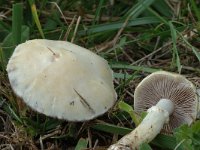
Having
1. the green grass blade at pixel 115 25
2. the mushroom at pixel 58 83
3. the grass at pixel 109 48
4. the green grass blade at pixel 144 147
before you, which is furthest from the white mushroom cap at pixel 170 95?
the green grass blade at pixel 115 25

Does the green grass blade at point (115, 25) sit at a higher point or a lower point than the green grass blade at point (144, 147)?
higher

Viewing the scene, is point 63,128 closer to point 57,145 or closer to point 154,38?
point 57,145

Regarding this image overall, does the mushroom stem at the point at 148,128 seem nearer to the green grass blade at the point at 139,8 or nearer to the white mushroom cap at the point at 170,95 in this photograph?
the white mushroom cap at the point at 170,95

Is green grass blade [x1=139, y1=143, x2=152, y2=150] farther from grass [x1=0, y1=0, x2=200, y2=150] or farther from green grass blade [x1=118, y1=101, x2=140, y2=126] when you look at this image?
green grass blade [x1=118, y1=101, x2=140, y2=126]

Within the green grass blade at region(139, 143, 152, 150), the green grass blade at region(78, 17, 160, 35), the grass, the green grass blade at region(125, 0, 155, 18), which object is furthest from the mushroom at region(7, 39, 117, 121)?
the green grass blade at region(125, 0, 155, 18)

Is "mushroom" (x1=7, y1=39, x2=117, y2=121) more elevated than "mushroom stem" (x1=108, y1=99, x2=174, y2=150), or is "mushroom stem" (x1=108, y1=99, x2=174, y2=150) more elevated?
"mushroom" (x1=7, y1=39, x2=117, y2=121)

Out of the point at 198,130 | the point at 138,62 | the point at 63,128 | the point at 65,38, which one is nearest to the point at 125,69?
the point at 138,62

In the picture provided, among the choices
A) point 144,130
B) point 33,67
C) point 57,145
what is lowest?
point 57,145
